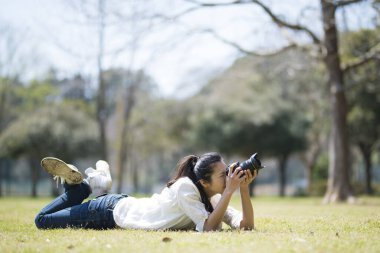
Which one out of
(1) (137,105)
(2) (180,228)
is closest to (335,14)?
(2) (180,228)

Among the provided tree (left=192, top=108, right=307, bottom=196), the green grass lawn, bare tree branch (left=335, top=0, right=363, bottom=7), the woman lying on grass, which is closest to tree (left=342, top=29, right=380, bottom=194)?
bare tree branch (left=335, top=0, right=363, bottom=7)

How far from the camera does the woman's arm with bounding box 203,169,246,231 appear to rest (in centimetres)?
534

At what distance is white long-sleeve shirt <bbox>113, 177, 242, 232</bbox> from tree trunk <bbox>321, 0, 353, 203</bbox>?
39.2ft

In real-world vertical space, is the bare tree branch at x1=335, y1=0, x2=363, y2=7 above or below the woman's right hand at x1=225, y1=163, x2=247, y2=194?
above

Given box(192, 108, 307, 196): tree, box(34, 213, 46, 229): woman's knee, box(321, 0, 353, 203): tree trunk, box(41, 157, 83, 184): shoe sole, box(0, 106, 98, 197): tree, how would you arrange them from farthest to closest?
1. box(192, 108, 307, 196): tree
2. box(0, 106, 98, 197): tree
3. box(321, 0, 353, 203): tree trunk
4. box(34, 213, 46, 229): woman's knee
5. box(41, 157, 83, 184): shoe sole

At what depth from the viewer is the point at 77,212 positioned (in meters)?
6.02

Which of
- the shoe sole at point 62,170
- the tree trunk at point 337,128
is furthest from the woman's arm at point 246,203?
the tree trunk at point 337,128

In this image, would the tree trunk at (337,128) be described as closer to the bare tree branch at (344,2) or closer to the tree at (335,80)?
the tree at (335,80)

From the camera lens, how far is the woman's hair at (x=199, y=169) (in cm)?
559

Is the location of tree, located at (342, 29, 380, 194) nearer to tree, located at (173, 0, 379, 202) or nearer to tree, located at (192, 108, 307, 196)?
tree, located at (173, 0, 379, 202)

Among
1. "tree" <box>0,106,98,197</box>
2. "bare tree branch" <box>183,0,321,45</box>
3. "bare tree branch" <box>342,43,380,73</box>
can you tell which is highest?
"bare tree branch" <box>183,0,321,45</box>

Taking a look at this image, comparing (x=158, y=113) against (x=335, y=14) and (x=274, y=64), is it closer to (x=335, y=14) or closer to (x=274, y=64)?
(x=274, y=64)

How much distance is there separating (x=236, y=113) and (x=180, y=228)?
86.4 ft

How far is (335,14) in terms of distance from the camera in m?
16.1
